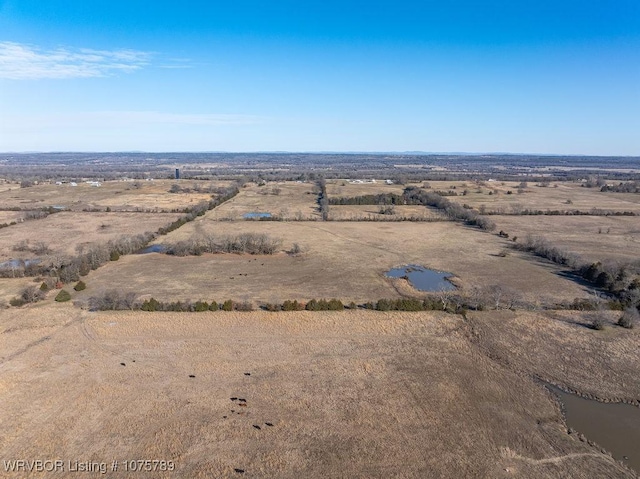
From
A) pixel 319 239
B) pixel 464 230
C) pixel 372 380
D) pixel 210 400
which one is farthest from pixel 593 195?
pixel 210 400

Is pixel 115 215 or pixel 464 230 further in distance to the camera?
pixel 115 215

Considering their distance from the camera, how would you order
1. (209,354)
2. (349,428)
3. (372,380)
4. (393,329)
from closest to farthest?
(349,428), (372,380), (209,354), (393,329)

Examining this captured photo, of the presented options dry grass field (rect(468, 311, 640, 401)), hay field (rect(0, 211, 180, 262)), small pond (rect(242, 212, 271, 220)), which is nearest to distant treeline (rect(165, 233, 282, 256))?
hay field (rect(0, 211, 180, 262))

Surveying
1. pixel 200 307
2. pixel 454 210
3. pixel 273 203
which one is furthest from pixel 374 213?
pixel 200 307

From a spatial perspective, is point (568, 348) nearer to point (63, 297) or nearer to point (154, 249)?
point (63, 297)

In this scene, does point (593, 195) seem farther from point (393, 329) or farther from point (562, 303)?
point (393, 329)

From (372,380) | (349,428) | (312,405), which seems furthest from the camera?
(372,380)
